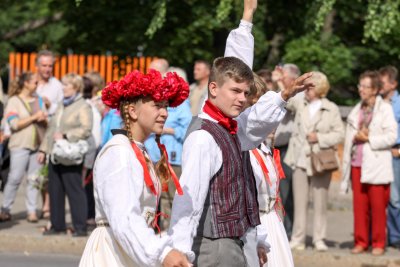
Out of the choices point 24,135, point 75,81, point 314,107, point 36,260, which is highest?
point 75,81

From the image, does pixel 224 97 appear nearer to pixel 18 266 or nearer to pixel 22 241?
pixel 18 266

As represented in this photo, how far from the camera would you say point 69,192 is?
13.0 meters

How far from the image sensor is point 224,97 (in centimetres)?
623

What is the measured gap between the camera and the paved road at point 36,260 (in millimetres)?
12094

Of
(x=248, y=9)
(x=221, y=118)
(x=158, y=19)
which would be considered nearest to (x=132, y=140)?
(x=221, y=118)

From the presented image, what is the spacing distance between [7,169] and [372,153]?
466 centimetres

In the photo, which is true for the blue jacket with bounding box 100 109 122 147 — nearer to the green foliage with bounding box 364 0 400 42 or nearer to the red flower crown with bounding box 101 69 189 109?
the green foliage with bounding box 364 0 400 42

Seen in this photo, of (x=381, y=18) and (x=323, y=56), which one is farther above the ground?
(x=381, y=18)

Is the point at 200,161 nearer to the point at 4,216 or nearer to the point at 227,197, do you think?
the point at 227,197

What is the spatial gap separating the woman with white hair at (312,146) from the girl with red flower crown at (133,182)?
6.35 m

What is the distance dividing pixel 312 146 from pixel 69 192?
2.65 meters

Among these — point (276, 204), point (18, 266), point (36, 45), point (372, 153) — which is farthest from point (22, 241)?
point (36, 45)

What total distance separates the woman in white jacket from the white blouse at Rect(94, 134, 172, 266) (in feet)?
21.2

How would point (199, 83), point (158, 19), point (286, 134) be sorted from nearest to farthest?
point (286, 134), point (199, 83), point (158, 19)
